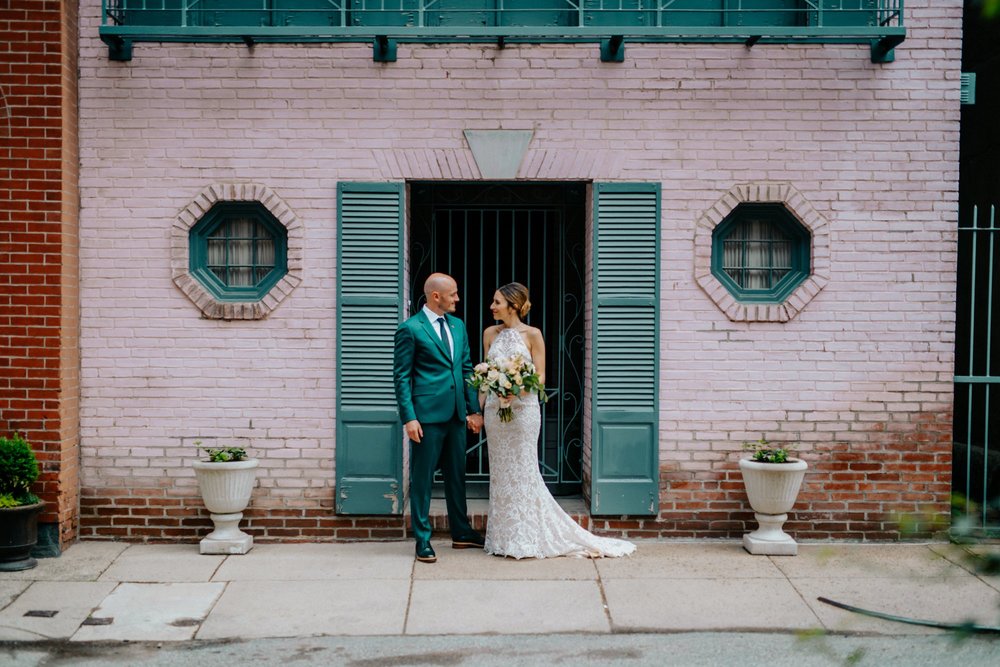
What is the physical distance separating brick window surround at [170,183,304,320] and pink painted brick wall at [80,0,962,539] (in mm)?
80

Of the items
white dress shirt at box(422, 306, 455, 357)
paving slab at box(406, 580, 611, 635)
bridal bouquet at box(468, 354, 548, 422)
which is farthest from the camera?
white dress shirt at box(422, 306, 455, 357)

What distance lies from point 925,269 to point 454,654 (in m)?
4.71

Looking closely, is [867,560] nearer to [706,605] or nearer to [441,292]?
[706,605]

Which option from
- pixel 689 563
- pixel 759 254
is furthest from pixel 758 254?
pixel 689 563

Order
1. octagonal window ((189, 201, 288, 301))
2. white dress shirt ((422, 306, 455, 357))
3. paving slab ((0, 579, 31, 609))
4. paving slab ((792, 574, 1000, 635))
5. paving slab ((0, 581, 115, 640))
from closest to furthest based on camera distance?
paving slab ((0, 581, 115, 640)) → paving slab ((792, 574, 1000, 635)) → paving slab ((0, 579, 31, 609)) → white dress shirt ((422, 306, 455, 357)) → octagonal window ((189, 201, 288, 301))

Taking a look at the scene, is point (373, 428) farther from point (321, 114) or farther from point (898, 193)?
point (898, 193)

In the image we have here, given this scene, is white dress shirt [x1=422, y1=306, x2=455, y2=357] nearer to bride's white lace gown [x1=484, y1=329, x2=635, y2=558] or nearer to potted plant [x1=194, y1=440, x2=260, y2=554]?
bride's white lace gown [x1=484, y1=329, x2=635, y2=558]

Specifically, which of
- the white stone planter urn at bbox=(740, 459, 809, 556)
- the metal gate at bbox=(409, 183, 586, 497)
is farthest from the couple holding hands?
the metal gate at bbox=(409, 183, 586, 497)

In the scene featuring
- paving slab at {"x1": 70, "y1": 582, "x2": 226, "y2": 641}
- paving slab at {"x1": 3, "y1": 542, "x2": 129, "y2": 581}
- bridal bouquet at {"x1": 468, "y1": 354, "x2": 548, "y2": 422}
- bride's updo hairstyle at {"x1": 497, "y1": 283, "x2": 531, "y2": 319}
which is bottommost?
paving slab at {"x1": 70, "y1": 582, "x2": 226, "y2": 641}

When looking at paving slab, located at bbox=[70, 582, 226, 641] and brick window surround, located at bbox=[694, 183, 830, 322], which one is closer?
paving slab, located at bbox=[70, 582, 226, 641]

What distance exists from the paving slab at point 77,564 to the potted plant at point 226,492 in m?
0.68

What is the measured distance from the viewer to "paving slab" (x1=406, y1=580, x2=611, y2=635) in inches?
210

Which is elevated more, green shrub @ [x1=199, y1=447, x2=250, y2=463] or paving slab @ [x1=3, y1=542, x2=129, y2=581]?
green shrub @ [x1=199, y1=447, x2=250, y2=463]

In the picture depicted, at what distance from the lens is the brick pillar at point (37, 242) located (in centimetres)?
673
